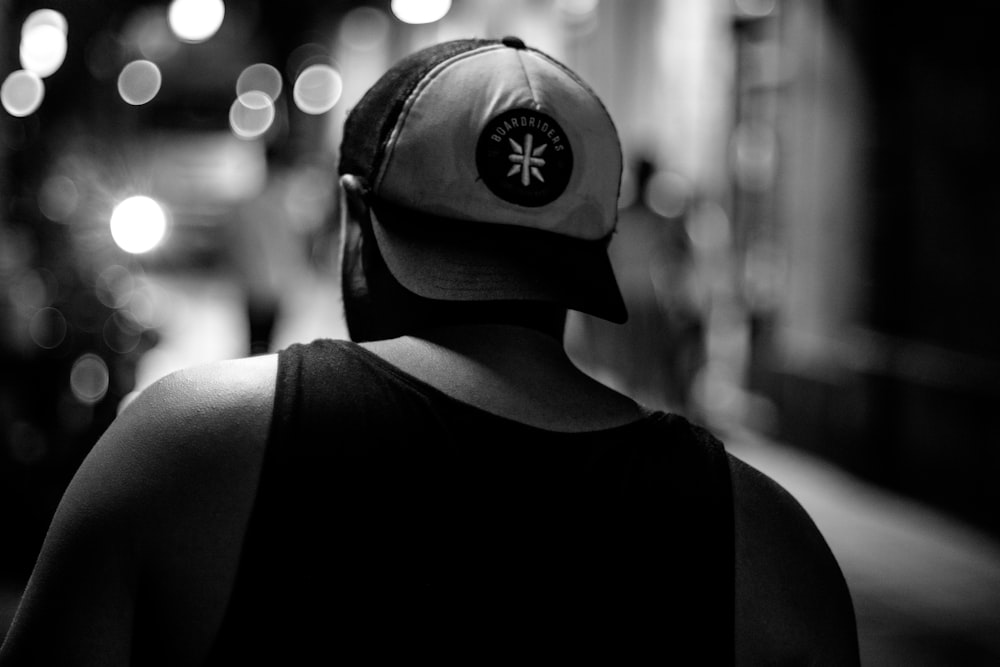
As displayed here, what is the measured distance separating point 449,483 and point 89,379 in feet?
20.0

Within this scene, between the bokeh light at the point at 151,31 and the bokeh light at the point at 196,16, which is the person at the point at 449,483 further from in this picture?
the bokeh light at the point at 151,31

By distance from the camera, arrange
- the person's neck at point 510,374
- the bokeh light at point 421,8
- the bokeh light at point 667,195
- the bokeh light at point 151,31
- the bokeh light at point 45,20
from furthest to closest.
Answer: the bokeh light at point 421,8
the bokeh light at point 151,31
the bokeh light at point 667,195
the bokeh light at point 45,20
the person's neck at point 510,374

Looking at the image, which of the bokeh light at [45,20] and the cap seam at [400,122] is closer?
the cap seam at [400,122]

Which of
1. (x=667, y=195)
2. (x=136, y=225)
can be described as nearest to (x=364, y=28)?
(x=667, y=195)

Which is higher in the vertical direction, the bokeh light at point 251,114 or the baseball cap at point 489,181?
the bokeh light at point 251,114

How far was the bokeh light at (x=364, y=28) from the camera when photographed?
3985 cm

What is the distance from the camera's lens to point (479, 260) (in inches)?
63.1

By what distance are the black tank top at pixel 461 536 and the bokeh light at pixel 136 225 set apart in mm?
6966

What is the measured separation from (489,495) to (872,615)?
5.05 metres

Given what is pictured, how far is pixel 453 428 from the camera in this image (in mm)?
1491

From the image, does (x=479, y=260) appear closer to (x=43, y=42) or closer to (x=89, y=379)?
(x=89, y=379)

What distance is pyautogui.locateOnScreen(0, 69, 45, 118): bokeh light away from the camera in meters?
8.42

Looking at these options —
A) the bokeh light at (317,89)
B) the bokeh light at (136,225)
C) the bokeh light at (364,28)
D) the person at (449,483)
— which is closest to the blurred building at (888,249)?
the bokeh light at (136,225)

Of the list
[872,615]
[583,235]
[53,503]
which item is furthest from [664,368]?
[583,235]
